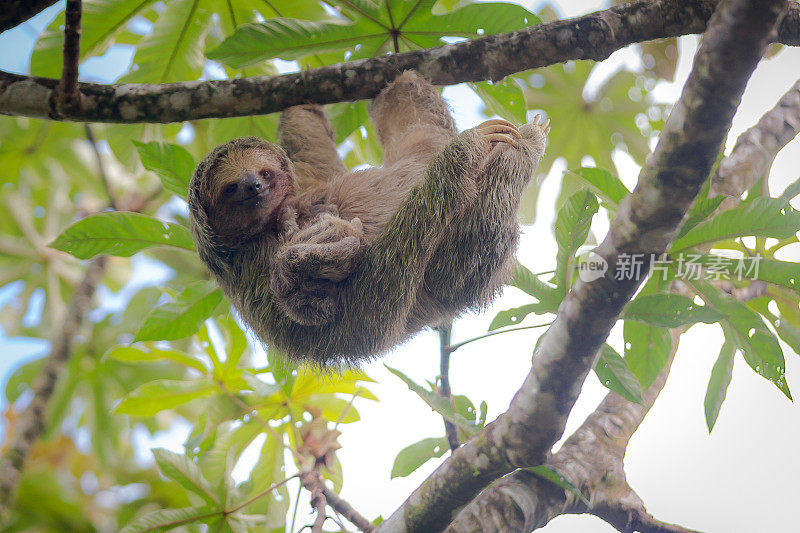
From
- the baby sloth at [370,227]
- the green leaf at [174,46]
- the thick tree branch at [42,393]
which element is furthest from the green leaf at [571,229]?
the thick tree branch at [42,393]

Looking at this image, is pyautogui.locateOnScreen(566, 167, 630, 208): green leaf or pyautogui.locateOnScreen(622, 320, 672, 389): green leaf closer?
pyautogui.locateOnScreen(566, 167, 630, 208): green leaf

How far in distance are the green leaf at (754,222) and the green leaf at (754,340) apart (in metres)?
0.38

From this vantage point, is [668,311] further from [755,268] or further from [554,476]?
[554,476]

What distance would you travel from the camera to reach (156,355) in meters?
5.46

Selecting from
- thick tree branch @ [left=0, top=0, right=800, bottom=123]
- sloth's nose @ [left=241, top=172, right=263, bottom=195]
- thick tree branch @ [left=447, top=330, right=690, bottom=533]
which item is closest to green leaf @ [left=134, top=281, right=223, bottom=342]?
sloth's nose @ [left=241, top=172, right=263, bottom=195]

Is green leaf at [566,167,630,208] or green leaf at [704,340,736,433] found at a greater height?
green leaf at [566,167,630,208]

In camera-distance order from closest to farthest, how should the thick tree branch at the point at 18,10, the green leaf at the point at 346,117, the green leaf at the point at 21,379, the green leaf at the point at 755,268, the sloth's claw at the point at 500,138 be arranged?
the thick tree branch at the point at 18,10 → the green leaf at the point at 755,268 → the sloth's claw at the point at 500,138 → the green leaf at the point at 346,117 → the green leaf at the point at 21,379

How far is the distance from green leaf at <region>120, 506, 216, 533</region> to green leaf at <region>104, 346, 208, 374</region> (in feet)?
3.90

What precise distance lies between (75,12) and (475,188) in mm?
2610

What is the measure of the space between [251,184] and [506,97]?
6.68ft

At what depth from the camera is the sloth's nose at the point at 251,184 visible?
4.62 meters

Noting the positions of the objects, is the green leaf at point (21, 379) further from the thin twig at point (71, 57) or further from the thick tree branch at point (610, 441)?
the thick tree branch at point (610, 441)

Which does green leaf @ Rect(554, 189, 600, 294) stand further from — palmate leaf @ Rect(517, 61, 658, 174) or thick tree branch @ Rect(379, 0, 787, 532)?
palmate leaf @ Rect(517, 61, 658, 174)

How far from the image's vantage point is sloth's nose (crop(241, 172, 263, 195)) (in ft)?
15.2
